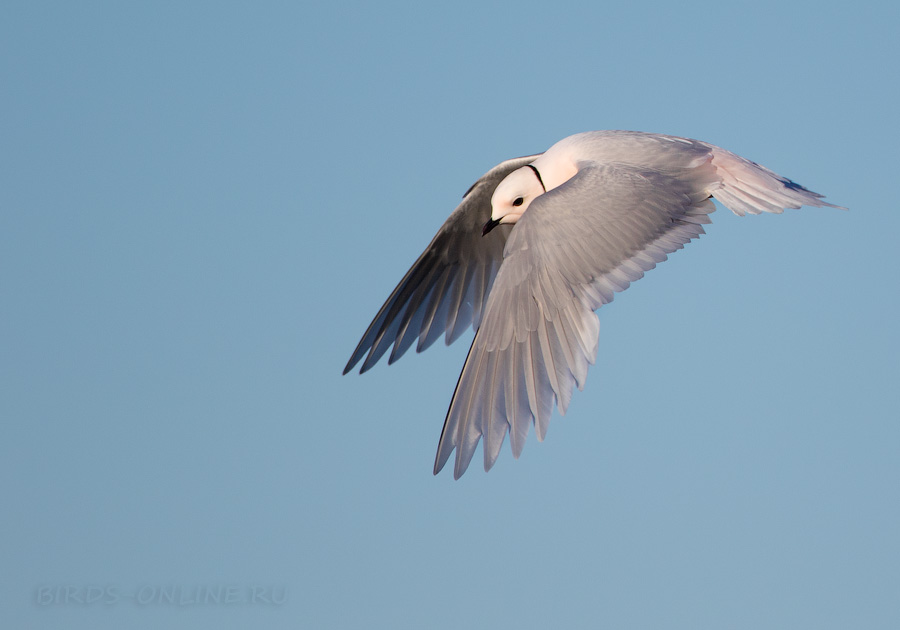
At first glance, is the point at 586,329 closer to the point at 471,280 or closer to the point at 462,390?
the point at 462,390

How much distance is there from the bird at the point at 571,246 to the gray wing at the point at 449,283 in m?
0.89

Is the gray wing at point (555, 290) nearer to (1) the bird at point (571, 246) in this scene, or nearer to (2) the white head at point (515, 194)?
(1) the bird at point (571, 246)

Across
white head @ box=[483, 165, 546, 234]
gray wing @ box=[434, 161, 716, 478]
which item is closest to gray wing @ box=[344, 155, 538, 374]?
white head @ box=[483, 165, 546, 234]

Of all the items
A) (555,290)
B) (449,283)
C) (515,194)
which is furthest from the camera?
(449,283)

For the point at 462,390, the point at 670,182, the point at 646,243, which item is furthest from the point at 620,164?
the point at 462,390

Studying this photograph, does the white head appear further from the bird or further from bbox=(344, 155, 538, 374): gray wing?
bbox=(344, 155, 538, 374): gray wing

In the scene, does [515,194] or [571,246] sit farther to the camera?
[515,194]

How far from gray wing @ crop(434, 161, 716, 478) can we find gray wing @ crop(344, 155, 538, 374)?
6.13 ft

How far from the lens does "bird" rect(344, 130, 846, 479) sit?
5.87 meters

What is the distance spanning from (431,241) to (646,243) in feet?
8.79

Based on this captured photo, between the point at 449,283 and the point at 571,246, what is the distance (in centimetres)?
250

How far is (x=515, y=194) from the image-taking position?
24.3 feet

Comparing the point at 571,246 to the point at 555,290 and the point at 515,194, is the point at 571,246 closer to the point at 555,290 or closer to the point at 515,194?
the point at 555,290

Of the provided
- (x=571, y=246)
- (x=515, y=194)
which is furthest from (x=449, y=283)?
(x=571, y=246)
